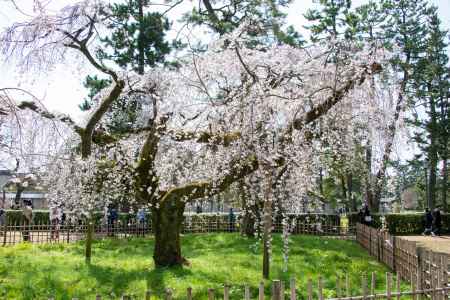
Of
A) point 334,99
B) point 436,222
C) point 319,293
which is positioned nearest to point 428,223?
point 436,222

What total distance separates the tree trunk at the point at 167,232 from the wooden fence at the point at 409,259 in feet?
14.9

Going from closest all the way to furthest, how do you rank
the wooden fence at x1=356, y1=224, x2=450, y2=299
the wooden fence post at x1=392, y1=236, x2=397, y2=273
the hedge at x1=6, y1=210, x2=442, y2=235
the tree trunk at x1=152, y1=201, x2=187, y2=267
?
the wooden fence at x1=356, y1=224, x2=450, y2=299, the tree trunk at x1=152, y1=201, x2=187, y2=267, the wooden fence post at x1=392, y1=236, x2=397, y2=273, the hedge at x1=6, y1=210, x2=442, y2=235

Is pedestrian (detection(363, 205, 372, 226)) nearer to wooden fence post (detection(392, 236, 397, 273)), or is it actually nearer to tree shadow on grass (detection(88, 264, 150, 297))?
wooden fence post (detection(392, 236, 397, 273))

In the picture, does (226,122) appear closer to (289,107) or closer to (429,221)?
(289,107)

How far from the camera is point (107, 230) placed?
16406 millimetres

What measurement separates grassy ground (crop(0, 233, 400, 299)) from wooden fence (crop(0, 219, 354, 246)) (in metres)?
1.59

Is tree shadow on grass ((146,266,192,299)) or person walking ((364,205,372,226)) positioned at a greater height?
person walking ((364,205,372,226))

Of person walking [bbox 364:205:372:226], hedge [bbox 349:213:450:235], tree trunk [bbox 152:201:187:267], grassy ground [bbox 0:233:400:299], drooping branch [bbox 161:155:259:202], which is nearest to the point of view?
grassy ground [bbox 0:233:400:299]

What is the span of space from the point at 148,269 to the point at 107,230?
698cm

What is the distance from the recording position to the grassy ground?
328 inches

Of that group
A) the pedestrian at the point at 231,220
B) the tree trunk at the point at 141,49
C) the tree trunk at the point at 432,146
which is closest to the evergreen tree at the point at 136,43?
the tree trunk at the point at 141,49

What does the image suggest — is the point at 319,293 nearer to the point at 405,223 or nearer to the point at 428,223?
the point at 428,223

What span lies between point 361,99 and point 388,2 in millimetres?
19113

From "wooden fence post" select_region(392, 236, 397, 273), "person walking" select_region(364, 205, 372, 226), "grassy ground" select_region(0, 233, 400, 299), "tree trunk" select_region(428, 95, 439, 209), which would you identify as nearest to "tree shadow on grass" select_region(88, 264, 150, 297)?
"grassy ground" select_region(0, 233, 400, 299)
